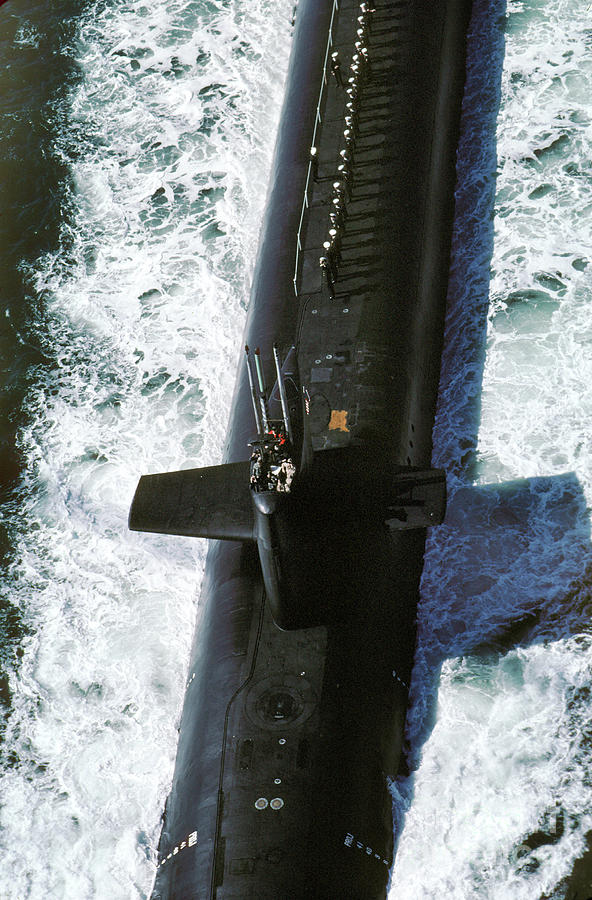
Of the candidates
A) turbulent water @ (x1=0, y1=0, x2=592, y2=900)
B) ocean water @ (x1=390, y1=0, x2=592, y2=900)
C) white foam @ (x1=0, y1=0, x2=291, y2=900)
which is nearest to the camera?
ocean water @ (x1=390, y1=0, x2=592, y2=900)

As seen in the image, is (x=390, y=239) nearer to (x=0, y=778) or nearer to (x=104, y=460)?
(x=104, y=460)

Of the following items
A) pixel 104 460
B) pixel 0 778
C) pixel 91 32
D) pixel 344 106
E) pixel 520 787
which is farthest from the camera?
pixel 91 32

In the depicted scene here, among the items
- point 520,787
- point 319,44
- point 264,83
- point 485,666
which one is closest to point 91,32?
point 264,83

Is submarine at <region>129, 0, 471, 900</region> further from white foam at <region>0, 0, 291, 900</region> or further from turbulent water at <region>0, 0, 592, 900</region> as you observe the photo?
white foam at <region>0, 0, 291, 900</region>

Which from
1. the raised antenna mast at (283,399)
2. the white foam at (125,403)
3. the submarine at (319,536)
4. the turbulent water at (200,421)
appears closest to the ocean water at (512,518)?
the turbulent water at (200,421)

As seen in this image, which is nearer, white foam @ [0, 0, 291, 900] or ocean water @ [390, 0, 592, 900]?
ocean water @ [390, 0, 592, 900]

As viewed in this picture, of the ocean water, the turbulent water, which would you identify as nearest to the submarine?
the ocean water
